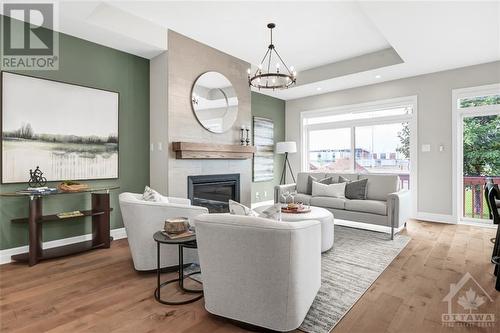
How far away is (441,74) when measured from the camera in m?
4.92

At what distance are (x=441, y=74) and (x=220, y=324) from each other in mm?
5545

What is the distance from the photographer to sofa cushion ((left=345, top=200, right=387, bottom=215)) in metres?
3.92

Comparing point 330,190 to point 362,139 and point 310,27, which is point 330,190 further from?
point 310,27

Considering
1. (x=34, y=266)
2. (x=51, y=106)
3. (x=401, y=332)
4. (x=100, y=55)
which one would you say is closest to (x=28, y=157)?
(x=51, y=106)

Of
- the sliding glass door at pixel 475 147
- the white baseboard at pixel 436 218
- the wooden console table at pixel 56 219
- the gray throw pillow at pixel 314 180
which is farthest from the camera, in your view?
the gray throw pillow at pixel 314 180

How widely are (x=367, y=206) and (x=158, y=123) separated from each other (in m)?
3.41

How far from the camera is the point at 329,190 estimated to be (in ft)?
15.3

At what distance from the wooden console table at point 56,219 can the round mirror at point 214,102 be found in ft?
6.28

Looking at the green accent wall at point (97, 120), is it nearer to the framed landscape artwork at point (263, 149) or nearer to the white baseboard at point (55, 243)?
the white baseboard at point (55, 243)

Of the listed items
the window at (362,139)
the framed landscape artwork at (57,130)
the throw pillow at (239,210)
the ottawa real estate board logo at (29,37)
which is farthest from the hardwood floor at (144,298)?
the window at (362,139)

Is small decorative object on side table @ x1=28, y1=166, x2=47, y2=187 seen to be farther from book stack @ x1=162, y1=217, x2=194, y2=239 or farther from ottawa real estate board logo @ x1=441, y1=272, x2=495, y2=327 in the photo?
ottawa real estate board logo @ x1=441, y1=272, x2=495, y2=327

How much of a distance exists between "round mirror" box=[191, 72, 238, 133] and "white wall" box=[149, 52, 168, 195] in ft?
1.63

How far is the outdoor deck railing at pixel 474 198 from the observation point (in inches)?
187

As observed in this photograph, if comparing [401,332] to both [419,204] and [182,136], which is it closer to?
[182,136]
